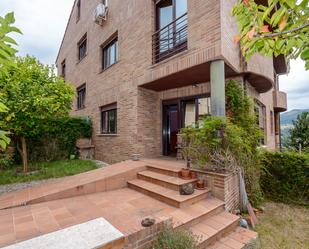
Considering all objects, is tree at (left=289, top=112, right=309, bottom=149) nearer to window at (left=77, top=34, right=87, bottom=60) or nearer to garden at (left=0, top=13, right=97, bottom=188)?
garden at (left=0, top=13, right=97, bottom=188)

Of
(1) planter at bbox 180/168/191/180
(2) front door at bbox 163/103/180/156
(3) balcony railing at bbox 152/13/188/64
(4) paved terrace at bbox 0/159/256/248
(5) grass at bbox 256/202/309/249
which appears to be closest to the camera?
(4) paved terrace at bbox 0/159/256/248

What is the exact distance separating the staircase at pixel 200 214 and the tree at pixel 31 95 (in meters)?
4.43

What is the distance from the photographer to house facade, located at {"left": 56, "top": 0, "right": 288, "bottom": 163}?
5680 millimetres

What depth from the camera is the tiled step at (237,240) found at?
3440 millimetres

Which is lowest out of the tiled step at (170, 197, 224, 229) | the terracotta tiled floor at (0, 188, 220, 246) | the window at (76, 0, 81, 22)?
the tiled step at (170, 197, 224, 229)

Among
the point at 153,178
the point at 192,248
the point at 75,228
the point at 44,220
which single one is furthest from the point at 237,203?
the point at 44,220

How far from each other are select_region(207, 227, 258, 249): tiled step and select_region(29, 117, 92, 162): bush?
948 cm

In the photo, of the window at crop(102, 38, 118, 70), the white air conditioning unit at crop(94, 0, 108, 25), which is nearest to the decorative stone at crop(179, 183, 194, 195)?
the window at crop(102, 38, 118, 70)

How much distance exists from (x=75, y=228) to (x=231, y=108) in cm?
534

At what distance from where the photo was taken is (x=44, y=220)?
354 centimetres

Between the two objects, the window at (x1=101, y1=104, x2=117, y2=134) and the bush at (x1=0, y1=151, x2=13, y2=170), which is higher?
the window at (x1=101, y1=104, x2=117, y2=134)

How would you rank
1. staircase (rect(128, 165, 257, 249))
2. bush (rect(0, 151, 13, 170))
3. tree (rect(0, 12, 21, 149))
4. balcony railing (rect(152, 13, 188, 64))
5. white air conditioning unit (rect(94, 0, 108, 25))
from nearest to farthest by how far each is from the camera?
1. tree (rect(0, 12, 21, 149))
2. staircase (rect(128, 165, 257, 249))
3. bush (rect(0, 151, 13, 170))
4. balcony railing (rect(152, 13, 188, 64))
5. white air conditioning unit (rect(94, 0, 108, 25))

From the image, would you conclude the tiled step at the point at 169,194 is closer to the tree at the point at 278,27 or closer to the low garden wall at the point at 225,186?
the low garden wall at the point at 225,186

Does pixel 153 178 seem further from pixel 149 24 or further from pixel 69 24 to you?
pixel 69 24
